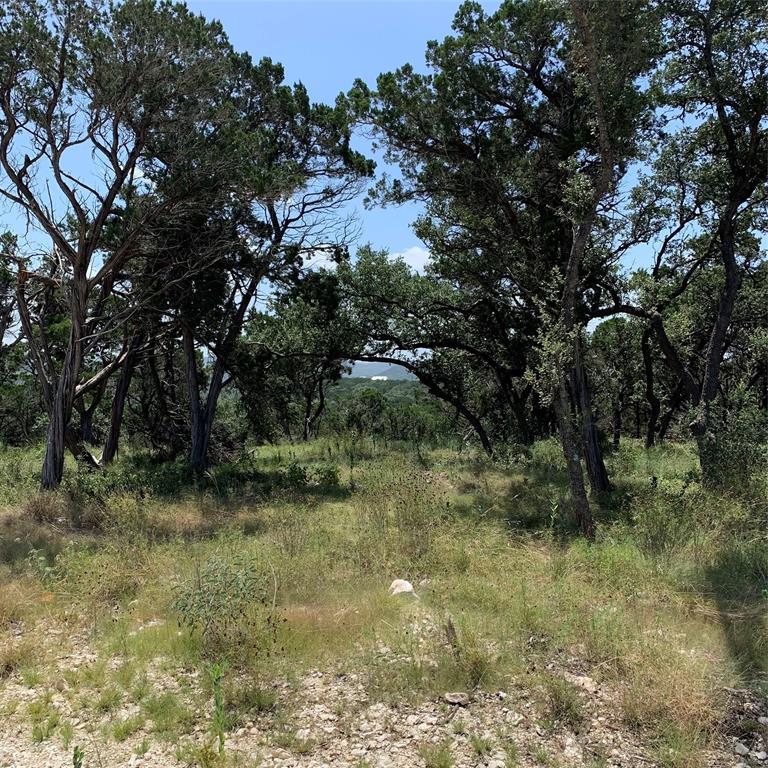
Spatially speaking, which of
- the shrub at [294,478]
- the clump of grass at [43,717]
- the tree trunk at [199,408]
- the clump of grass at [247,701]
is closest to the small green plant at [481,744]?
the clump of grass at [247,701]

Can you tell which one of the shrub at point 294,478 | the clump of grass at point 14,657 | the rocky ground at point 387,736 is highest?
the shrub at point 294,478

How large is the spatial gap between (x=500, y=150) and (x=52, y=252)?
883 centimetres

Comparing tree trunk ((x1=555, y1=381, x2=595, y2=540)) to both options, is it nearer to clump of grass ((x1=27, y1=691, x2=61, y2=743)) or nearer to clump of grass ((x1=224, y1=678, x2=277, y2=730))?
clump of grass ((x1=224, y1=678, x2=277, y2=730))

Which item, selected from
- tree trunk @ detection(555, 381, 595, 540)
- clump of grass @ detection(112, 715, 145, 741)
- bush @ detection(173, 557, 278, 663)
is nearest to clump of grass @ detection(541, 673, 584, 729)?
bush @ detection(173, 557, 278, 663)

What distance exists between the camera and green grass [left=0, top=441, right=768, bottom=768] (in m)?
3.51

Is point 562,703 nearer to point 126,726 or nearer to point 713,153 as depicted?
point 126,726

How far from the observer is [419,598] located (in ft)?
15.9

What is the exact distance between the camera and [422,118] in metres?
9.52

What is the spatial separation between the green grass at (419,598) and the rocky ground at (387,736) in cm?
8

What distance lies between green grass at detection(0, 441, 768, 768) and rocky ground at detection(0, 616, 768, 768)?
0.08m

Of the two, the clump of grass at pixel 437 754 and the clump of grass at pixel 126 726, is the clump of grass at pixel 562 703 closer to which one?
the clump of grass at pixel 437 754

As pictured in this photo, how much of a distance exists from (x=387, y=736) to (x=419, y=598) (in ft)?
5.59

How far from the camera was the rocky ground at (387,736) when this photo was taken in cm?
297

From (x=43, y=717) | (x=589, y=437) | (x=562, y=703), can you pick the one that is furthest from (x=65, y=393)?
(x=589, y=437)
